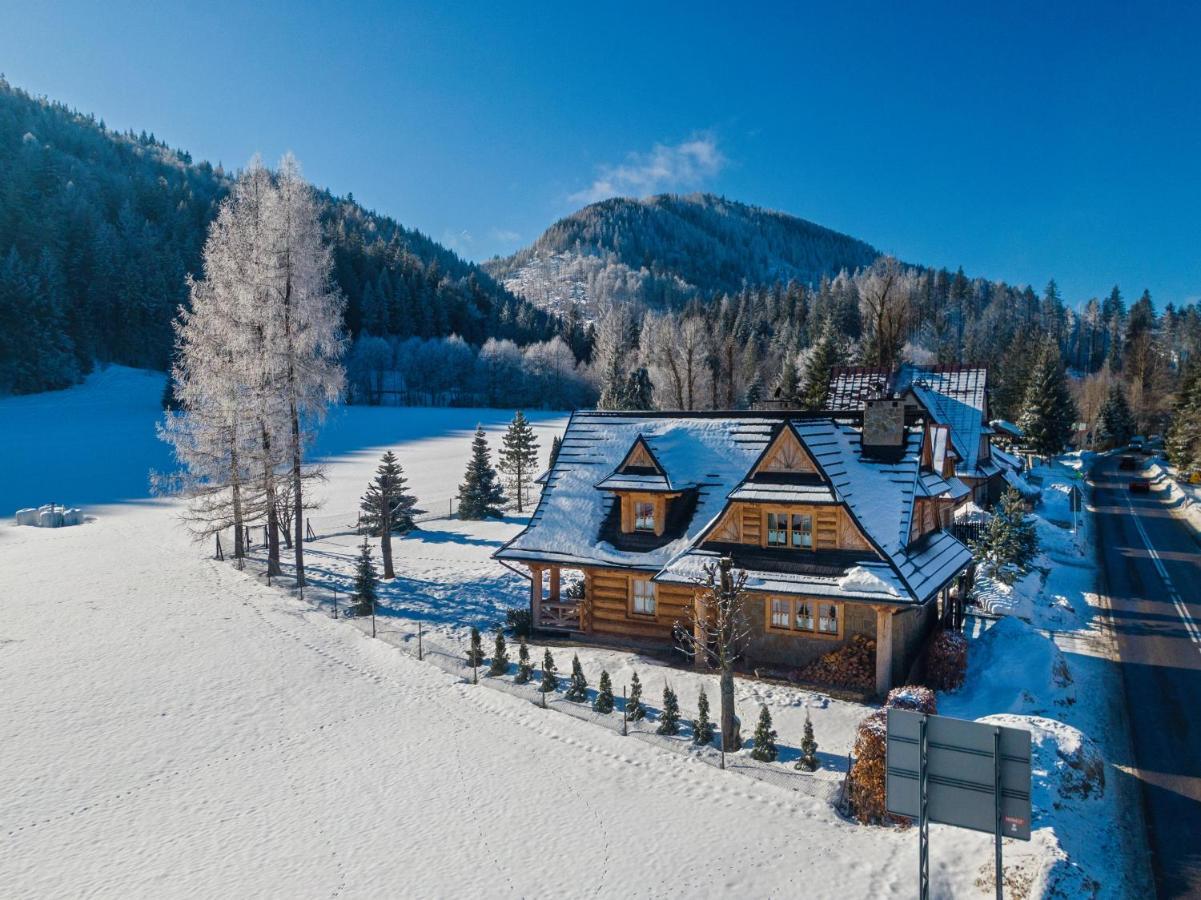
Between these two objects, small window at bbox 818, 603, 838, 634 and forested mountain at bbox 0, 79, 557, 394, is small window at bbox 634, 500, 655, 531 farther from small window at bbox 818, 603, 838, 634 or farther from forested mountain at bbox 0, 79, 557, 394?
forested mountain at bbox 0, 79, 557, 394

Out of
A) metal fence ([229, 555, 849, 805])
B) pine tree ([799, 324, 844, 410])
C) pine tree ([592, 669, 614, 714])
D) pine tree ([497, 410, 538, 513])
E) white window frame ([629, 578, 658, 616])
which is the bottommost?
metal fence ([229, 555, 849, 805])

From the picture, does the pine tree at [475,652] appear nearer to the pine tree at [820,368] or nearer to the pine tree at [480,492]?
the pine tree at [480,492]

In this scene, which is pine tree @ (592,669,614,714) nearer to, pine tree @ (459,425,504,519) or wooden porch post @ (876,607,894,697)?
wooden porch post @ (876,607,894,697)

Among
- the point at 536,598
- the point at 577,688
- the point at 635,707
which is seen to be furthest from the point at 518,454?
the point at 635,707

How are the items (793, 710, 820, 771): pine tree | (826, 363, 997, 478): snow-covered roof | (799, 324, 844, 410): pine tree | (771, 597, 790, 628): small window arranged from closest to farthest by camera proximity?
(793, 710, 820, 771): pine tree < (771, 597, 790, 628): small window < (826, 363, 997, 478): snow-covered roof < (799, 324, 844, 410): pine tree

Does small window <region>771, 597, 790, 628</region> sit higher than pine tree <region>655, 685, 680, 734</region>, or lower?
higher

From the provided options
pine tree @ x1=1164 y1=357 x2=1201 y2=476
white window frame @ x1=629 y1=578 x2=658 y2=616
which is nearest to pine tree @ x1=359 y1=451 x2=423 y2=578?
white window frame @ x1=629 y1=578 x2=658 y2=616

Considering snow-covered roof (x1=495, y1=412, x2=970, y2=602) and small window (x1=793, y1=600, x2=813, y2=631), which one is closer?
snow-covered roof (x1=495, y1=412, x2=970, y2=602)

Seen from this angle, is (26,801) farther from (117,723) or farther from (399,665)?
(399,665)

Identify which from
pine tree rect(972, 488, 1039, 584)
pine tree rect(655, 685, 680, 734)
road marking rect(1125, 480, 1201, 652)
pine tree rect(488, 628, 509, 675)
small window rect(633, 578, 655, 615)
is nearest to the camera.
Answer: pine tree rect(655, 685, 680, 734)
